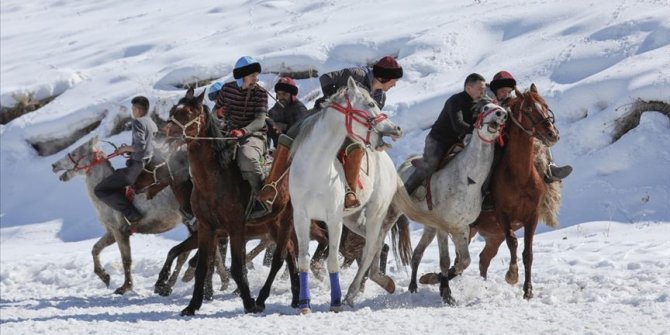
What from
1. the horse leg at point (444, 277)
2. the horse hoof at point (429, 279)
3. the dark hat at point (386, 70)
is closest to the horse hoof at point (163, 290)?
the horse hoof at point (429, 279)

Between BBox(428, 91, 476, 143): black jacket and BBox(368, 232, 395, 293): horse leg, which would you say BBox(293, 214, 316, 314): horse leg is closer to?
BBox(368, 232, 395, 293): horse leg

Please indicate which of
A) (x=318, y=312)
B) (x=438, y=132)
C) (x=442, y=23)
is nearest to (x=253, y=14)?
(x=442, y=23)

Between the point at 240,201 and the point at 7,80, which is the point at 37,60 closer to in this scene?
the point at 7,80

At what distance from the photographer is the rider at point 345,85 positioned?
33.1 feet

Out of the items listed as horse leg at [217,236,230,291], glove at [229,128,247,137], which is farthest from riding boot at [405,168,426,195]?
horse leg at [217,236,230,291]

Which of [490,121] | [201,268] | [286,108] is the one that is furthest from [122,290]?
[490,121]

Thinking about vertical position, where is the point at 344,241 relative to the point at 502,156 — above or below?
below

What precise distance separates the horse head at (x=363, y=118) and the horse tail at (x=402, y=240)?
3268 mm

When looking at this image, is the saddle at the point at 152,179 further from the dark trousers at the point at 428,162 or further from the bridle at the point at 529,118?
the bridle at the point at 529,118

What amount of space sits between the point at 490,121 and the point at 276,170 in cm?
230

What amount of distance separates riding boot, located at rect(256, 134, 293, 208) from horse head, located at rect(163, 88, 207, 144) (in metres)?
0.83

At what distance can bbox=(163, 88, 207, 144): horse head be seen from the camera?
10133mm

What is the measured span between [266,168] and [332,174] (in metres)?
1.35

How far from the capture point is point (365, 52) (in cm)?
2212
